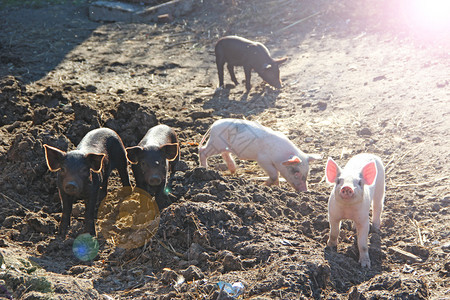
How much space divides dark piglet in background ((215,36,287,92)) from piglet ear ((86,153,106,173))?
5338 mm

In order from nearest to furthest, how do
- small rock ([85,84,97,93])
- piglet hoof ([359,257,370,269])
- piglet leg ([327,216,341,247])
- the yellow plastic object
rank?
1. piglet hoof ([359,257,370,269])
2. piglet leg ([327,216,341,247])
3. the yellow plastic object
4. small rock ([85,84,97,93])

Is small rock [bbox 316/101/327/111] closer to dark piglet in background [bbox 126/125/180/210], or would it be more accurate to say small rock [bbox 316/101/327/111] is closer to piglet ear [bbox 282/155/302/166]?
piglet ear [bbox 282/155/302/166]

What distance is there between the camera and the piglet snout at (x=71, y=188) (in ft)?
17.0

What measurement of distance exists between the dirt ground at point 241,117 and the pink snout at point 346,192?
54 cm

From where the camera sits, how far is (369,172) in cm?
494

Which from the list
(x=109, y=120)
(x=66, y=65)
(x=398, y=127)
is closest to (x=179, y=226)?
(x=109, y=120)

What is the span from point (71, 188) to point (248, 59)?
19.2 ft

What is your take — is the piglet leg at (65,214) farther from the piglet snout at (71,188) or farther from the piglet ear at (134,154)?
the piglet ear at (134,154)

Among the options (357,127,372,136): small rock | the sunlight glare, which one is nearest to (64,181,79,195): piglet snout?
(357,127,372,136): small rock

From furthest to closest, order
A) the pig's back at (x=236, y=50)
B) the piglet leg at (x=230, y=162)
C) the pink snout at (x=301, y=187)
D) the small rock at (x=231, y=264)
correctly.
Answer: the pig's back at (x=236, y=50), the piglet leg at (x=230, y=162), the pink snout at (x=301, y=187), the small rock at (x=231, y=264)

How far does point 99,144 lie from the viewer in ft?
19.2

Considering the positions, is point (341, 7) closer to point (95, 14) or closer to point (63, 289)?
point (95, 14)

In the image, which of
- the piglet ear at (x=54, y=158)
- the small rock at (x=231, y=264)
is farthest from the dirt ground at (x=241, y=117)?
the piglet ear at (x=54, y=158)

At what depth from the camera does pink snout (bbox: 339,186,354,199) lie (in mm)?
4609
